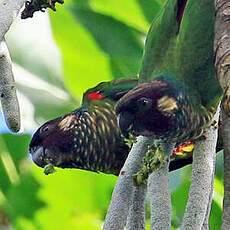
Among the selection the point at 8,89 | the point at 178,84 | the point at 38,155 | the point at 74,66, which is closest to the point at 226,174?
the point at 178,84

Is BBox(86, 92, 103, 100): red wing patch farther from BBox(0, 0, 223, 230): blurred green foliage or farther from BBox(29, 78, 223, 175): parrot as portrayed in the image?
BBox(0, 0, 223, 230): blurred green foliage

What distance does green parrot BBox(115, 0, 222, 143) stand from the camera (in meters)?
1.21

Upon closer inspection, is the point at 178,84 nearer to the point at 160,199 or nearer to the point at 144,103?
the point at 144,103

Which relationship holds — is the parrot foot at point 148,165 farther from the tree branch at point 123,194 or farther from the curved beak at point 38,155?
the curved beak at point 38,155

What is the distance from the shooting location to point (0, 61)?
1.04 metres

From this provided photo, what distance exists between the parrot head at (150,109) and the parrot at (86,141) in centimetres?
52

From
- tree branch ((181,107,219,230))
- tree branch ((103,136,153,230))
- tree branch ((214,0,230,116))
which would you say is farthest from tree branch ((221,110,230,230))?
tree branch ((214,0,230,116))

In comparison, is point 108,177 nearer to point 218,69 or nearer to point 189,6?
point 189,6

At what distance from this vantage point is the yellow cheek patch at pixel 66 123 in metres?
1.84

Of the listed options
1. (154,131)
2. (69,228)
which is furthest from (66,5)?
(154,131)

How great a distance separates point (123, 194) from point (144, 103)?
21cm

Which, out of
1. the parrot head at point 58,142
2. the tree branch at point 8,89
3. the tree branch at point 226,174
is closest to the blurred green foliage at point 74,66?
the parrot head at point 58,142

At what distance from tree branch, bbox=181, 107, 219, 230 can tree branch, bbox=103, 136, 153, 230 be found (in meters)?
0.09

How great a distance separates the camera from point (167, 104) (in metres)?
1.24
